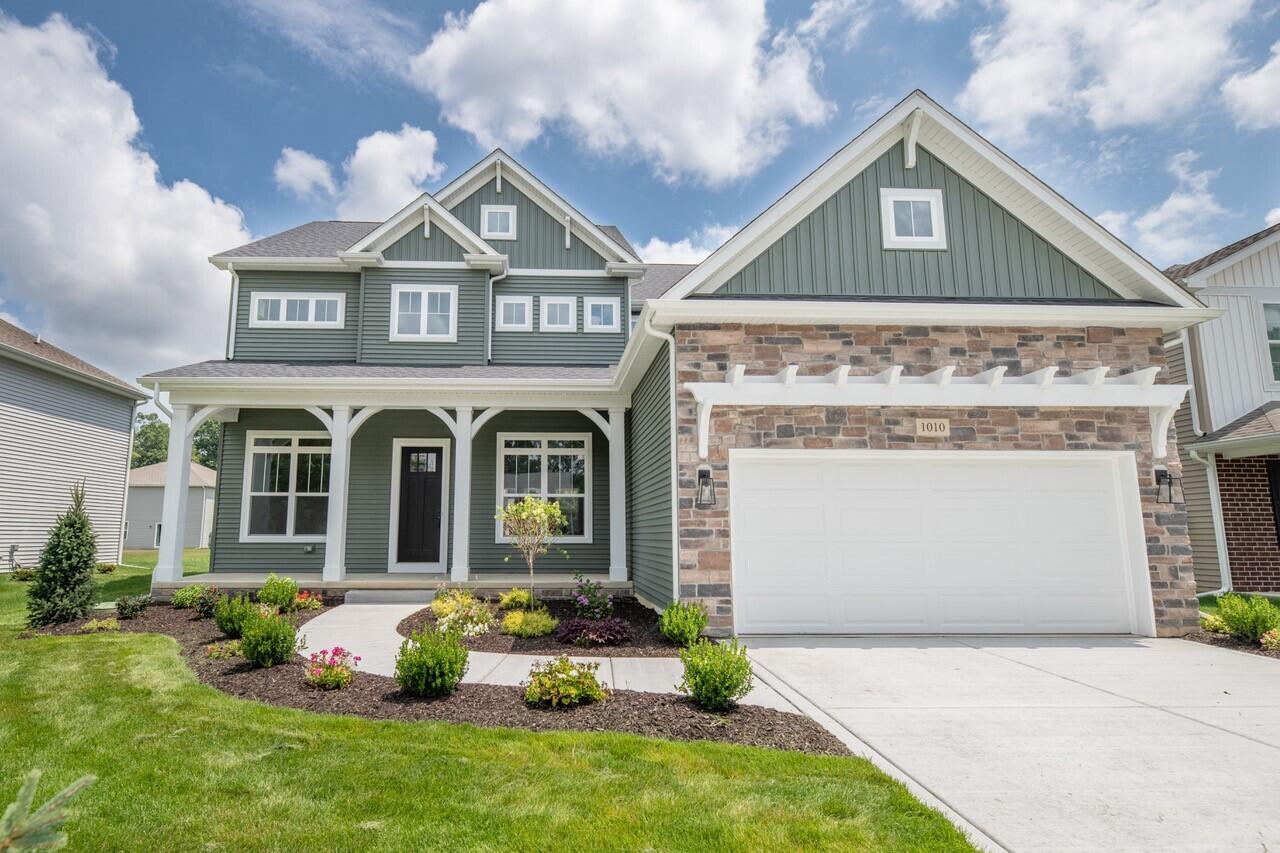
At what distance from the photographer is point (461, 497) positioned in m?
11.3

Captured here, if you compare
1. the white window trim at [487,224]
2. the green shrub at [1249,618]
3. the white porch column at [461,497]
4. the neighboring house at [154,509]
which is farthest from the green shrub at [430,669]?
the neighboring house at [154,509]

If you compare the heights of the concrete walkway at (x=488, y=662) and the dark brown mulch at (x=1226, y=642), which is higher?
the concrete walkway at (x=488, y=662)

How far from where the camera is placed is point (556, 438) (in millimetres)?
13125

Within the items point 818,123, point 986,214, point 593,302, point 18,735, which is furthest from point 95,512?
point 986,214

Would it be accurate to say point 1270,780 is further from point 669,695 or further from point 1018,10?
point 1018,10

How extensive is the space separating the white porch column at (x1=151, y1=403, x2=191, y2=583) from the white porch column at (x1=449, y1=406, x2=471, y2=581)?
13.7ft

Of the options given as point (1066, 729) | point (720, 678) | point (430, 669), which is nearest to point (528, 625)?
point (430, 669)

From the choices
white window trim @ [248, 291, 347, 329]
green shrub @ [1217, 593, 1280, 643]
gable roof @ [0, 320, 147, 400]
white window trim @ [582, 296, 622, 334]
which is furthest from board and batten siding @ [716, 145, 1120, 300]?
gable roof @ [0, 320, 147, 400]

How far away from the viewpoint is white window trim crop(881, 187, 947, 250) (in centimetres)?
897

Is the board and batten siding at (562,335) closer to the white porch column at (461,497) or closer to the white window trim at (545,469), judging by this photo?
the white window trim at (545,469)

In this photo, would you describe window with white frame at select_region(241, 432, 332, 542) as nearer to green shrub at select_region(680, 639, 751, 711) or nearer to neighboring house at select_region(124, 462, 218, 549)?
green shrub at select_region(680, 639, 751, 711)

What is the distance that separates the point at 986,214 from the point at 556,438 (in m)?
7.96

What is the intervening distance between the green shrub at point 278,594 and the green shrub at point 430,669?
5.27m

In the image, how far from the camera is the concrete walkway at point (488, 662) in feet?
19.0
